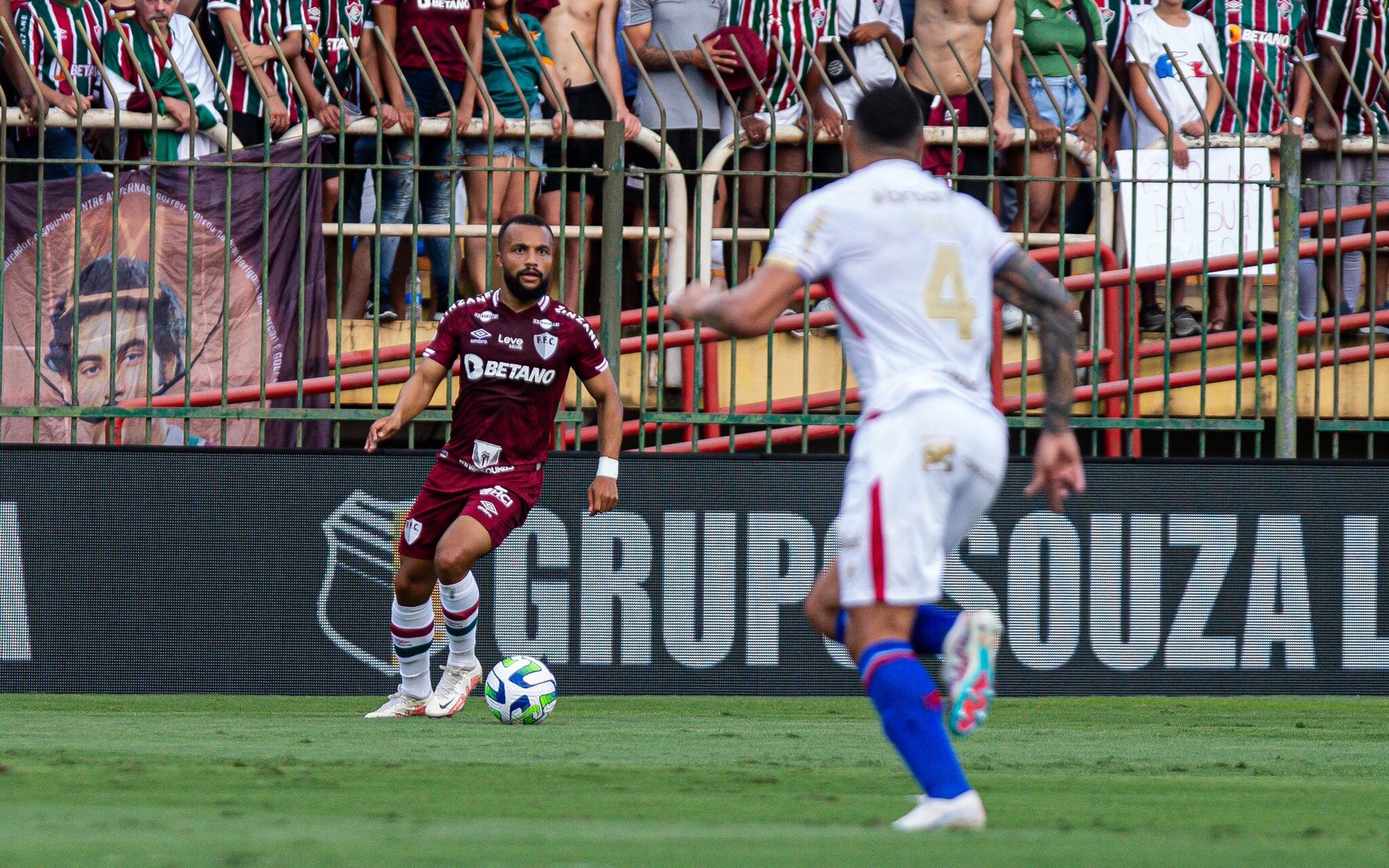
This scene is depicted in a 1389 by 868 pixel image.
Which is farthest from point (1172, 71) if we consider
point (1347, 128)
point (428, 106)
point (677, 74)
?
point (428, 106)

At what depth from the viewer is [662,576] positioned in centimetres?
1037

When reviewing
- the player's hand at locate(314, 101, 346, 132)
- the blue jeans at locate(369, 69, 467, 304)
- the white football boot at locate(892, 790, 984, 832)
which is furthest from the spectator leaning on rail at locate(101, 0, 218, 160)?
the white football boot at locate(892, 790, 984, 832)

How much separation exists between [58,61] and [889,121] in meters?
6.77

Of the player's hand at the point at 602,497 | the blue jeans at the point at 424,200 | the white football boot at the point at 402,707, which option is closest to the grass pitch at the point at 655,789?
the white football boot at the point at 402,707

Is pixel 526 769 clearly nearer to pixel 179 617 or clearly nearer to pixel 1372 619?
pixel 179 617

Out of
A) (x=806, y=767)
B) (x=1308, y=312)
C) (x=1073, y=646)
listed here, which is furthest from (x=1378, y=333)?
(x=806, y=767)

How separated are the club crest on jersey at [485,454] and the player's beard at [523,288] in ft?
2.21

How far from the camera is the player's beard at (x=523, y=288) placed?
8875 millimetres

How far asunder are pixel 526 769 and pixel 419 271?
5479 mm

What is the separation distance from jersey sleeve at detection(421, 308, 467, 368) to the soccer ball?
145cm

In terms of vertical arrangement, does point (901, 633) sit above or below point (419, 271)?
below

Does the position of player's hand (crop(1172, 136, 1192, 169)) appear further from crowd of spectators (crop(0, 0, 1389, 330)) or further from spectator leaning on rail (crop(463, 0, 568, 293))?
spectator leaning on rail (crop(463, 0, 568, 293))

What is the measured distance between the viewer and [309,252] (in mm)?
10562

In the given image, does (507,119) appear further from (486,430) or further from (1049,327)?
(1049,327)
